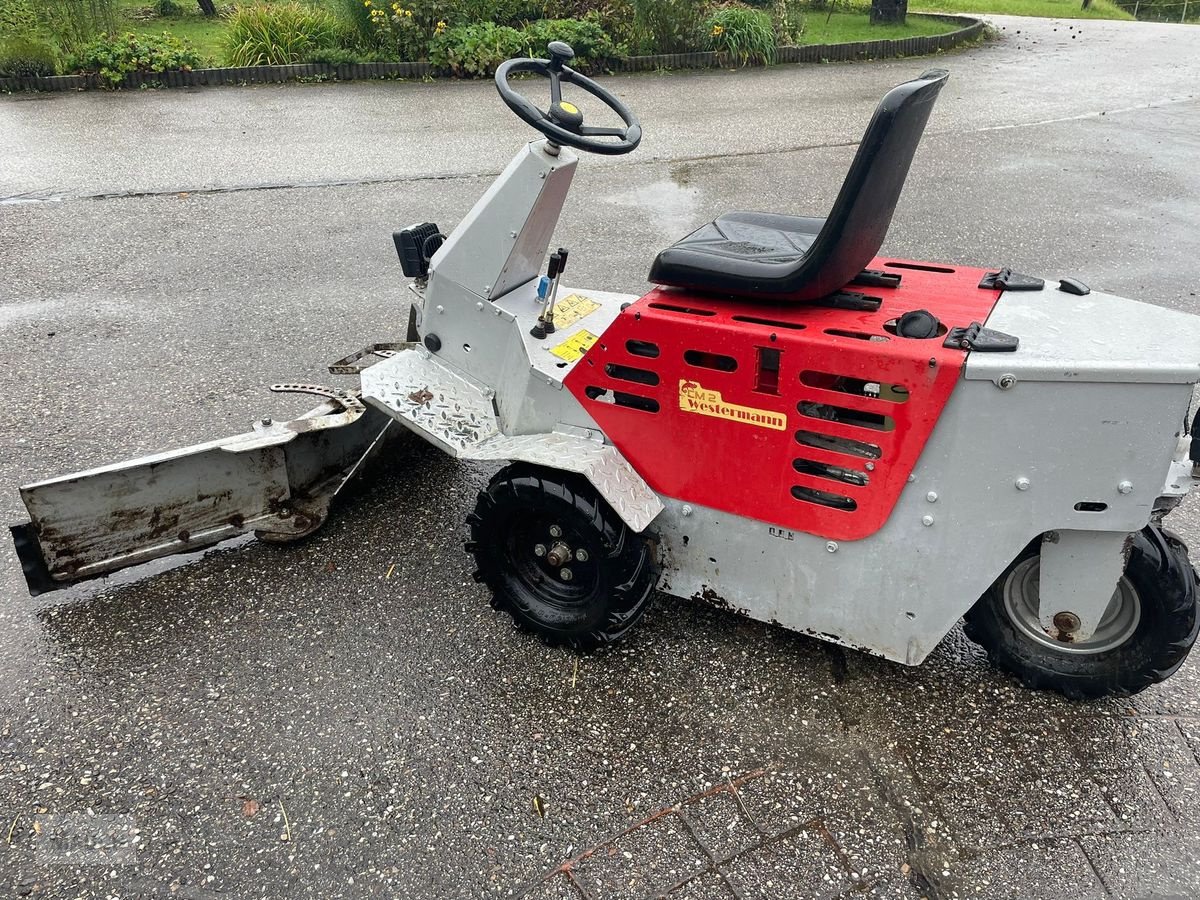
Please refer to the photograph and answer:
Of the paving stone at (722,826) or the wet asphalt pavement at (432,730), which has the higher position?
the wet asphalt pavement at (432,730)

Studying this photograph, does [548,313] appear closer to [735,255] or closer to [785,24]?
[735,255]

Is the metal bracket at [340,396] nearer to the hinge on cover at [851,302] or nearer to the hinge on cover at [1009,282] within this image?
the hinge on cover at [851,302]

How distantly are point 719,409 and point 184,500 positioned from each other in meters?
1.83

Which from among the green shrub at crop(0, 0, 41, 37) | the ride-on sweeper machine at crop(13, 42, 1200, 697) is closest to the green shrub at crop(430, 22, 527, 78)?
the green shrub at crop(0, 0, 41, 37)

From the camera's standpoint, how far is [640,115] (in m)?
9.02

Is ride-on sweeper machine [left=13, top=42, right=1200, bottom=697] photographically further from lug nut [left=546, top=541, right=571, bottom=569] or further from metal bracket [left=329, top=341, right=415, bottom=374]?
metal bracket [left=329, top=341, right=415, bottom=374]

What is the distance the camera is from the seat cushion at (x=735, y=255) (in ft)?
8.30

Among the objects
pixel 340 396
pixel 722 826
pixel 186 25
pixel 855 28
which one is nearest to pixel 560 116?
pixel 340 396

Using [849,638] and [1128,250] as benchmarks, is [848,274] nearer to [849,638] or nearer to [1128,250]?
[849,638]

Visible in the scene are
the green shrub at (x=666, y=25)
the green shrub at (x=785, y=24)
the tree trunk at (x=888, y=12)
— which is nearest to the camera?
the green shrub at (x=666, y=25)

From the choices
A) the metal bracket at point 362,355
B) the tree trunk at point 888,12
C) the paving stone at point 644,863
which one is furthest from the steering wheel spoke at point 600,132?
the tree trunk at point 888,12

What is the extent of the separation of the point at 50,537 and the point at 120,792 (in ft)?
3.02

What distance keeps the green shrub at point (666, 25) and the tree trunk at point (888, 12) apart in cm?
377

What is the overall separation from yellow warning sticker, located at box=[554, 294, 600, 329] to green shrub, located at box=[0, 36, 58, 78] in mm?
A: 9388
